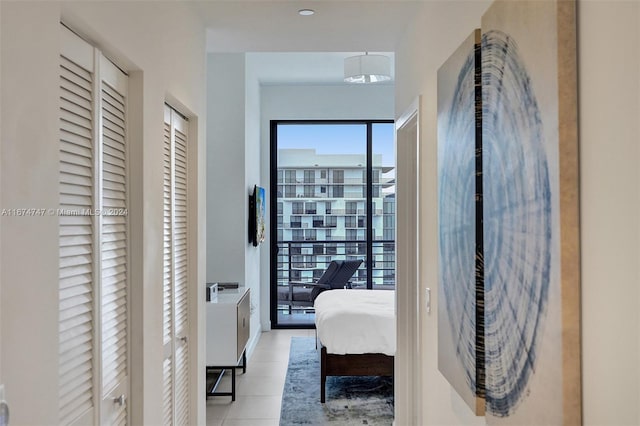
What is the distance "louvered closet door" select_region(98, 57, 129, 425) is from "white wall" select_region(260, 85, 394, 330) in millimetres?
4832

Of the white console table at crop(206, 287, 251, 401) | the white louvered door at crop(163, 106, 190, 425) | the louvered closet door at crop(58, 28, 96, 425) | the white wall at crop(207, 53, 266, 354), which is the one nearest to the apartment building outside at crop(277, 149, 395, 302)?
the white wall at crop(207, 53, 266, 354)

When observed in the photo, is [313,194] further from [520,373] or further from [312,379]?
[520,373]

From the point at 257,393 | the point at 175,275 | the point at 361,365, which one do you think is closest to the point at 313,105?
the point at 361,365

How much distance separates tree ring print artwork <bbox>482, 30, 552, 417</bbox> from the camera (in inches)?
40.6

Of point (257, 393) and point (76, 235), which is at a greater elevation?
point (76, 235)

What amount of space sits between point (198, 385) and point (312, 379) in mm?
1902

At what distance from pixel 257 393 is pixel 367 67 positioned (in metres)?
2.99

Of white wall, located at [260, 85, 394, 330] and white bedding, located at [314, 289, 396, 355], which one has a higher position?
white wall, located at [260, 85, 394, 330]

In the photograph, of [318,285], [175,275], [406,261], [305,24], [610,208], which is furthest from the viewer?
[318,285]

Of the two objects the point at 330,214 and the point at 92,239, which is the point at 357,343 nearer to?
the point at 92,239

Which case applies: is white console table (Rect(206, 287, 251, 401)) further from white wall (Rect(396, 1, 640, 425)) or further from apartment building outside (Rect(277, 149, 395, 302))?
white wall (Rect(396, 1, 640, 425))

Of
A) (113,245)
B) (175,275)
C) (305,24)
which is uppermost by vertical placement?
(305,24)

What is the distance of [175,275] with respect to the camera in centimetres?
248

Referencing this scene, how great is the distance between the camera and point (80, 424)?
1.48 metres
